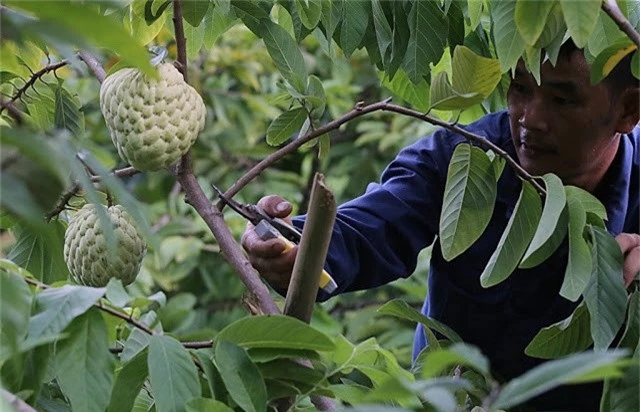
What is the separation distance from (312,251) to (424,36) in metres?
0.47

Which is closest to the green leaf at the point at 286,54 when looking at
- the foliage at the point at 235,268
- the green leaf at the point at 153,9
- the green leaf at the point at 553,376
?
the foliage at the point at 235,268

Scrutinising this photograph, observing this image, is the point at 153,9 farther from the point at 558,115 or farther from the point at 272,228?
the point at 558,115

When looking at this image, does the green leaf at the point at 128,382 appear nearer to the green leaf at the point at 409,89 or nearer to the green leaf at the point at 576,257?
the green leaf at the point at 576,257

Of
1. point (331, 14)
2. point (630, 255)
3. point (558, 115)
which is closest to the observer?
point (630, 255)

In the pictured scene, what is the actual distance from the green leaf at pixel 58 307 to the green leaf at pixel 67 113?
480mm

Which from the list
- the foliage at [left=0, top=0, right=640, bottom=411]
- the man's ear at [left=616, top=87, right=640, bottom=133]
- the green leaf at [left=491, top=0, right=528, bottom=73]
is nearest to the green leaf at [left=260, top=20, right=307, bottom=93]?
the foliage at [left=0, top=0, right=640, bottom=411]

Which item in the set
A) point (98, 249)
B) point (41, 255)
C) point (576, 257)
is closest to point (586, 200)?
point (576, 257)

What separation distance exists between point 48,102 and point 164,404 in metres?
0.65

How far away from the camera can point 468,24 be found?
1.50 m

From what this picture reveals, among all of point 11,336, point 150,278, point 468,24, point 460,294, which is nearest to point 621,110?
point 468,24

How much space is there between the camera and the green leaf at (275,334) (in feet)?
3.18

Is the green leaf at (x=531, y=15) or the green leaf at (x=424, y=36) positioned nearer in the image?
the green leaf at (x=531, y=15)

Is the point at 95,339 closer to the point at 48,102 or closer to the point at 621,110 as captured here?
the point at 48,102

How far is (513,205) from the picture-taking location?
1.60 meters
